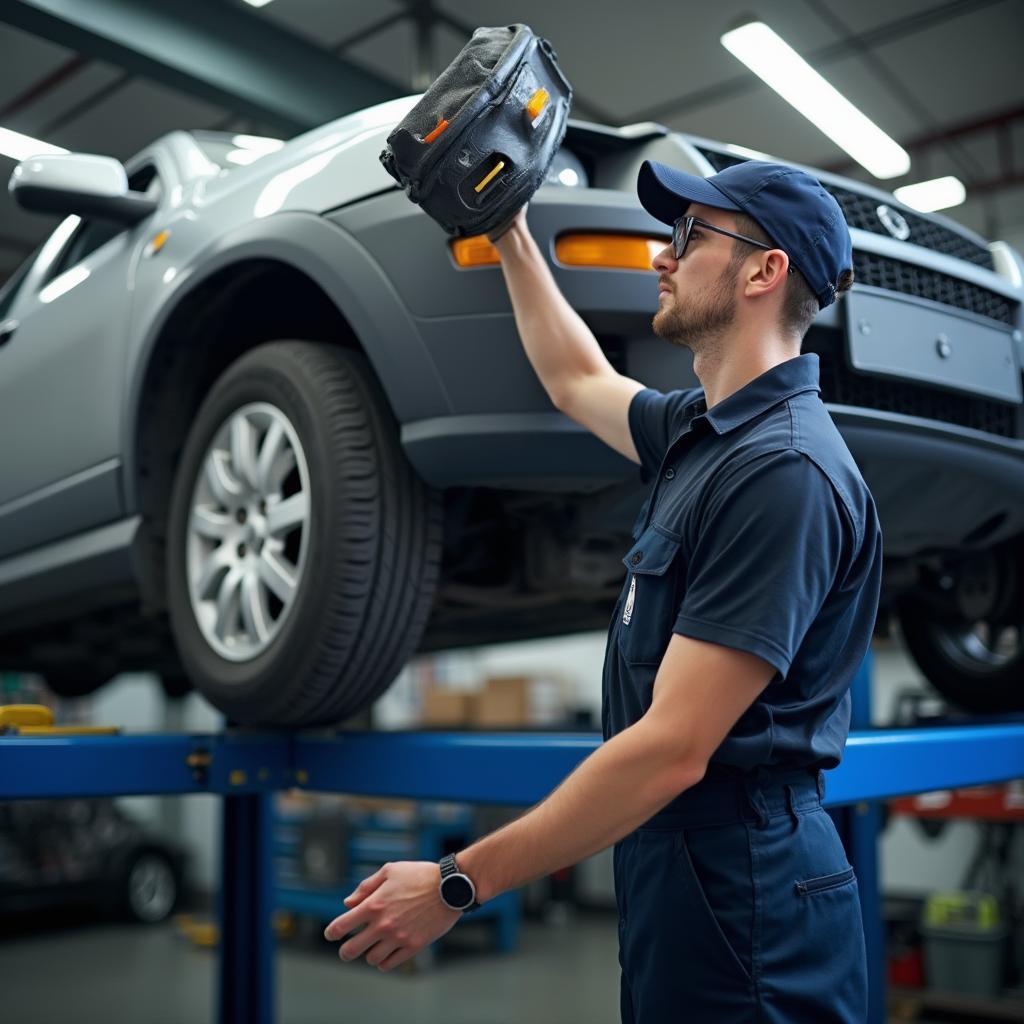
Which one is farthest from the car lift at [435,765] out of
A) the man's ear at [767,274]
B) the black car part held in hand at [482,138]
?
the black car part held in hand at [482,138]

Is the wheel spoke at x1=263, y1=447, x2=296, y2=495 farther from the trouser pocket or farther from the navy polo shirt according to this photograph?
the trouser pocket

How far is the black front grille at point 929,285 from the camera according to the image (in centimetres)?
183

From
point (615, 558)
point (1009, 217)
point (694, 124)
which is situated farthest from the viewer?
point (1009, 217)

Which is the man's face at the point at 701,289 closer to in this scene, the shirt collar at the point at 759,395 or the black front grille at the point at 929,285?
the shirt collar at the point at 759,395

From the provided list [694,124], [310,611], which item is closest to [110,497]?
[310,611]

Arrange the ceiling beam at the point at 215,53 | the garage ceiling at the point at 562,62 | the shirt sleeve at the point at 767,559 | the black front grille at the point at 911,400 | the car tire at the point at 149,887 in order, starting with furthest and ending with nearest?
1. the car tire at the point at 149,887
2. the garage ceiling at the point at 562,62
3. the ceiling beam at the point at 215,53
4. the black front grille at the point at 911,400
5. the shirt sleeve at the point at 767,559

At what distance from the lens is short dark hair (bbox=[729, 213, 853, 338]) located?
1294 millimetres

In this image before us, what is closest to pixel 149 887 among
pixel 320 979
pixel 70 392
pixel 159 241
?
pixel 320 979

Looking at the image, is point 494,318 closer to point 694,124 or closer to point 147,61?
point 147,61

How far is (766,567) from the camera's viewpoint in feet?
3.45

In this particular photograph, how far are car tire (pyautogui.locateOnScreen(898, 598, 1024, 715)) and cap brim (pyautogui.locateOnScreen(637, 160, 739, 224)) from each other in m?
1.75

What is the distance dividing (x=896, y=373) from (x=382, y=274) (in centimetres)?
82

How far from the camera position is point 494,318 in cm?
170

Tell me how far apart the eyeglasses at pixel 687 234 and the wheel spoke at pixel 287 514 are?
742mm
